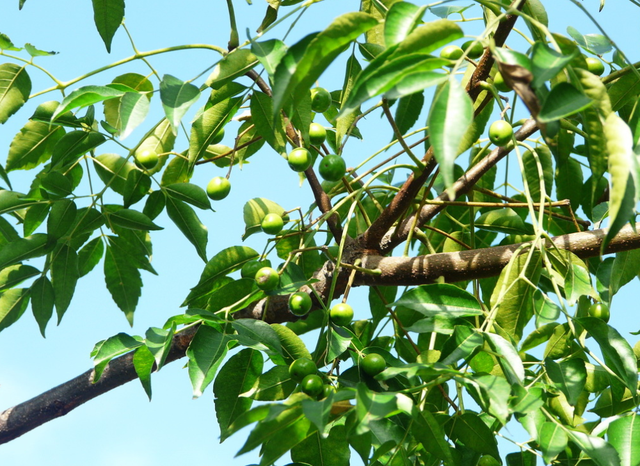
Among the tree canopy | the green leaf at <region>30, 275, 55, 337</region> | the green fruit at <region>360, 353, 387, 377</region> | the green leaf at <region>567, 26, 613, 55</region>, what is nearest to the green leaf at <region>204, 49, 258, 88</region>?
the tree canopy

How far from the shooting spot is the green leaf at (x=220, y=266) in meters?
1.21

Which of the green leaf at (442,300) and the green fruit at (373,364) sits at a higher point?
the green leaf at (442,300)

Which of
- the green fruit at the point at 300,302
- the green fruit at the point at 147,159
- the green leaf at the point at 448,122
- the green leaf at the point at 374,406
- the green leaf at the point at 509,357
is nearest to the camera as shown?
the green leaf at the point at 448,122

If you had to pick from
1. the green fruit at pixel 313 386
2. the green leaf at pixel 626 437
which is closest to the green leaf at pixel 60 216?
the green fruit at pixel 313 386

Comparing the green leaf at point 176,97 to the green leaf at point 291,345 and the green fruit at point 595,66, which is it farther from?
the green fruit at point 595,66

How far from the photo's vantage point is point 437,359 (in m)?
0.97

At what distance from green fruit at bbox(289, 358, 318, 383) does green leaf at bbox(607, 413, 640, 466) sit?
447 mm

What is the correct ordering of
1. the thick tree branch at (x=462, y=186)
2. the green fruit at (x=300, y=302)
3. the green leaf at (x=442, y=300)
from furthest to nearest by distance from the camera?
the thick tree branch at (x=462, y=186) → the green fruit at (x=300, y=302) → the green leaf at (x=442, y=300)

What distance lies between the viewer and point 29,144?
1.30 metres

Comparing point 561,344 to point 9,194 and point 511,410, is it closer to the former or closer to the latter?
point 511,410

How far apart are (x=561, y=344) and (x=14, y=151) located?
103 cm

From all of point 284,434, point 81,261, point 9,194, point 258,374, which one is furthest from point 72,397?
point 284,434

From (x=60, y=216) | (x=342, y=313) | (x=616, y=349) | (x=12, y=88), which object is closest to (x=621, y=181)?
(x=616, y=349)

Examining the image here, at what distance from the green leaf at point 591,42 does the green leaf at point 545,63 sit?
2.24 feet
